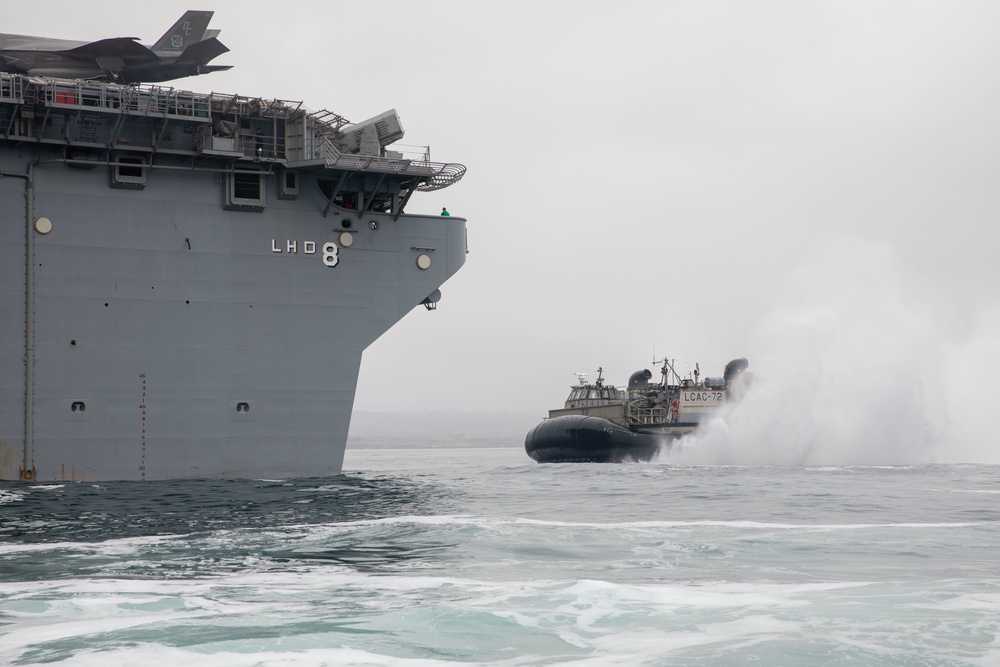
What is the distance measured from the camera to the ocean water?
7.70 metres

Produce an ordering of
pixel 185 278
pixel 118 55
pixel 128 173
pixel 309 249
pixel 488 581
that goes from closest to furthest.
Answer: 1. pixel 488 581
2. pixel 185 278
3. pixel 128 173
4. pixel 309 249
5. pixel 118 55

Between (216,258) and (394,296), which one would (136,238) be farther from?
(394,296)

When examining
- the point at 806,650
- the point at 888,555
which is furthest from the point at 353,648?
the point at 888,555

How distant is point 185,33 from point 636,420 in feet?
99.3

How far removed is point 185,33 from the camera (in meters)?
22.7

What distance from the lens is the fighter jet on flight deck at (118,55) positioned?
73.4 feet

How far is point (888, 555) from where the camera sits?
11.9 meters

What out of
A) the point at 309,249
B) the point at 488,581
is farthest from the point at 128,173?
the point at 488,581

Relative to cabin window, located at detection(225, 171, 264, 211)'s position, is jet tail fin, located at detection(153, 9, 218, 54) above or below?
above

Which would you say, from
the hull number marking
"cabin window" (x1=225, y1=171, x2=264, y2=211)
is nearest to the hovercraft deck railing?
the hull number marking

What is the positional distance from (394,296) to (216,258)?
4.25 meters

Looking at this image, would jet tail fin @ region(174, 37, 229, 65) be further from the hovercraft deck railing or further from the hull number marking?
the hovercraft deck railing

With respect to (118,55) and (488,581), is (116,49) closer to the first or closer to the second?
(118,55)

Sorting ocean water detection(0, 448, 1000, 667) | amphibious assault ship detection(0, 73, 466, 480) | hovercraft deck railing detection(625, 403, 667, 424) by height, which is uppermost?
amphibious assault ship detection(0, 73, 466, 480)
